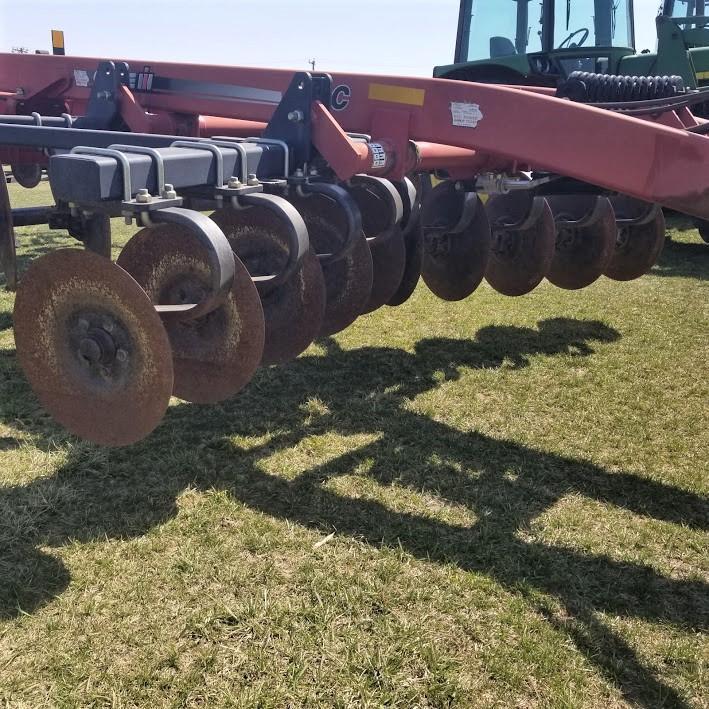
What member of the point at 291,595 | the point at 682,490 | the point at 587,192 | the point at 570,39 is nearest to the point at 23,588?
the point at 291,595

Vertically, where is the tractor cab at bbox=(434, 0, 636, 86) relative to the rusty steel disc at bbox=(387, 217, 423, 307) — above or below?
above

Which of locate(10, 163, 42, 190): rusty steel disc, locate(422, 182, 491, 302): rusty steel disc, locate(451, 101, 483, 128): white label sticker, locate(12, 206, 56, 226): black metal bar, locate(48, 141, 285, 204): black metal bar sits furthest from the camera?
locate(10, 163, 42, 190): rusty steel disc

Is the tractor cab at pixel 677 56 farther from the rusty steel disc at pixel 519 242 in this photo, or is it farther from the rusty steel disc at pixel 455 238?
the rusty steel disc at pixel 455 238

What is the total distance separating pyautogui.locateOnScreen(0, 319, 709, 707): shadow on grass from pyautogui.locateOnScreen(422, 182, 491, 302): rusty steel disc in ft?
2.18

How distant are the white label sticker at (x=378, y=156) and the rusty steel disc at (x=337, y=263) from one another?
236 mm

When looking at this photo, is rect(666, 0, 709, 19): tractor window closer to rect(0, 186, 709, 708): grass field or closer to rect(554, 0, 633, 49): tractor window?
rect(554, 0, 633, 49): tractor window

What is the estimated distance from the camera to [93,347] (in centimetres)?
231

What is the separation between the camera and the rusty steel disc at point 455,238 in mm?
4180

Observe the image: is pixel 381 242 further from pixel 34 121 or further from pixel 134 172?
pixel 34 121

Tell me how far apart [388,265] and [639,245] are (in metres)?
2.00

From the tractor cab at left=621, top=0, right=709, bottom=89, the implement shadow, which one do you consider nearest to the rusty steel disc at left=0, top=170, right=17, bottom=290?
the tractor cab at left=621, top=0, right=709, bottom=89

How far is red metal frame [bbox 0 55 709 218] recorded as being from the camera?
2.39 meters

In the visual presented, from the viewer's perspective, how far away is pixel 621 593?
93.7 inches

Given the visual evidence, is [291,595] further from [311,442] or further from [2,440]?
[2,440]
